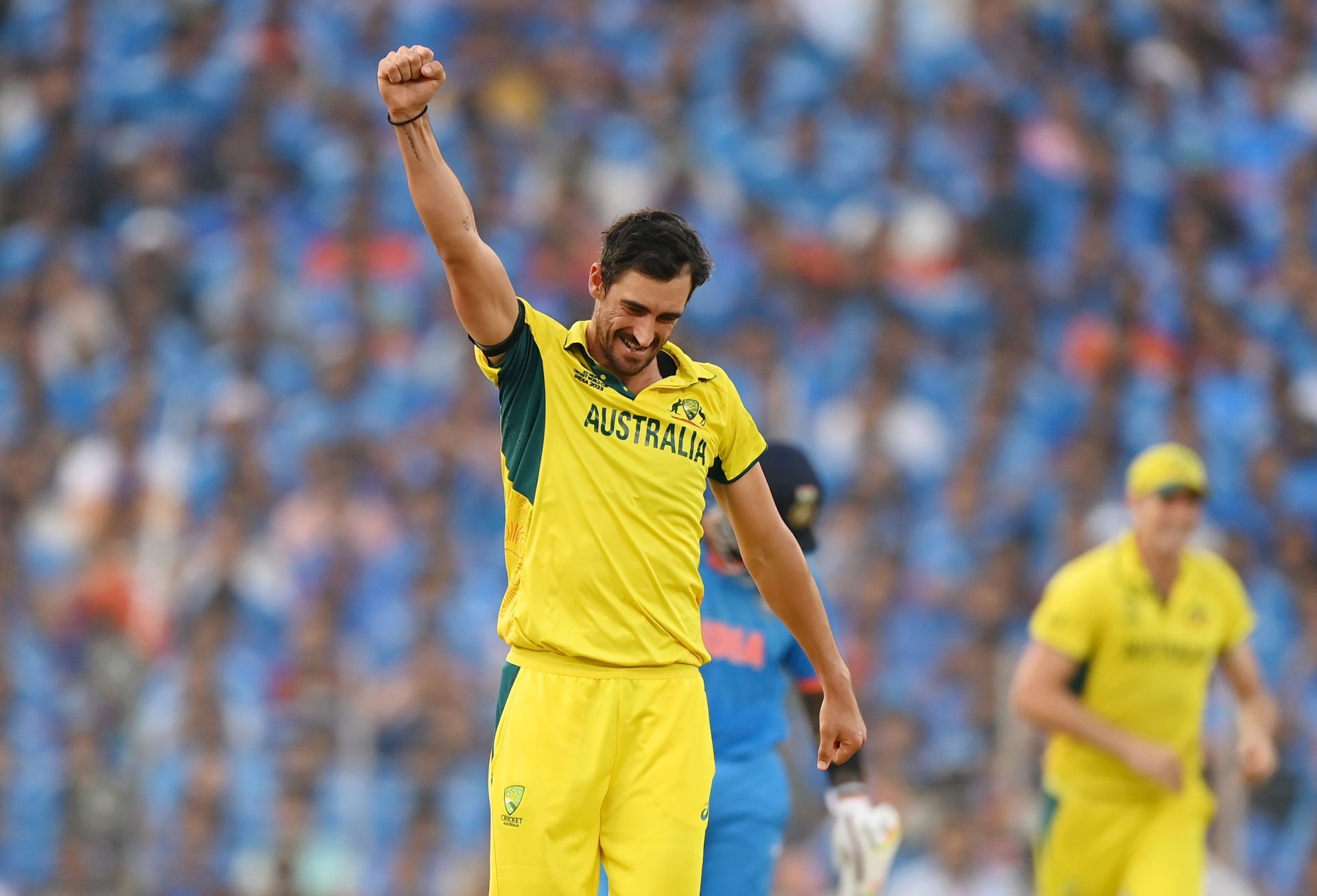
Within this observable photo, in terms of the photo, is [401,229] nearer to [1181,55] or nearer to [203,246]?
[203,246]

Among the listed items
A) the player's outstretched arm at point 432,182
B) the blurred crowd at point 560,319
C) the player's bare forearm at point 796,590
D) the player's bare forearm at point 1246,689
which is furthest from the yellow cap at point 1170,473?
the player's outstretched arm at point 432,182

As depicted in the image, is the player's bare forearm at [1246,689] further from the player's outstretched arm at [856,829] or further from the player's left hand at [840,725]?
the player's left hand at [840,725]

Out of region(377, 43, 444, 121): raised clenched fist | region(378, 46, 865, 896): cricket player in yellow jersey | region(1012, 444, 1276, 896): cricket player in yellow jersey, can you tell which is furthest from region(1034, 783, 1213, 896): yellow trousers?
region(377, 43, 444, 121): raised clenched fist

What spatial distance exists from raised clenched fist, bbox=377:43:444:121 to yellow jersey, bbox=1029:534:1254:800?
4558 millimetres

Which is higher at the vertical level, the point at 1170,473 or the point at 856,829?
the point at 1170,473

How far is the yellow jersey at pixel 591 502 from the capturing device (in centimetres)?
484

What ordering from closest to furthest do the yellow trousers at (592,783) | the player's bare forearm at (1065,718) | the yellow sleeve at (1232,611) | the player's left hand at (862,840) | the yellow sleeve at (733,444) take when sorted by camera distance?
1. the yellow trousers at (592,783)
2. the yellow sleeve at (733,444)
3. the player's left hand at (862,840)
4. the player's bare forearm at (1065,718)
5. the yellow sleeve at (1232,611)

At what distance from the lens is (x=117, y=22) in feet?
46.6

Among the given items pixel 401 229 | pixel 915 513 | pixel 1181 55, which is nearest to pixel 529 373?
pixel 915 513

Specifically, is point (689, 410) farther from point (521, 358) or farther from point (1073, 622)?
point (1073, 622)

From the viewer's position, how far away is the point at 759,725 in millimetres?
6645

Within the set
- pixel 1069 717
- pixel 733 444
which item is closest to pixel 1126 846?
pixel 1069 717

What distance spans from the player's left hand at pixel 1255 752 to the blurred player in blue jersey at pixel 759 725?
210cm

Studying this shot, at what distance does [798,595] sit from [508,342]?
3.75 ft
